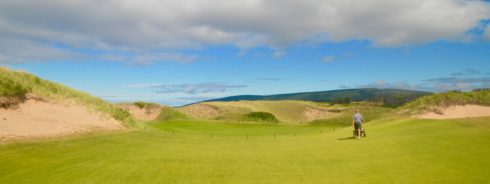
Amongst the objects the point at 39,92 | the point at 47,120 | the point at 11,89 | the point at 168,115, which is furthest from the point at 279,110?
the point at 11,89

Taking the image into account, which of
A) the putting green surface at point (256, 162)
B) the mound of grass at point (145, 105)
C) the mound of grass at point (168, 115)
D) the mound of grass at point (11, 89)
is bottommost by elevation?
the putting green surface at point (256, 162)

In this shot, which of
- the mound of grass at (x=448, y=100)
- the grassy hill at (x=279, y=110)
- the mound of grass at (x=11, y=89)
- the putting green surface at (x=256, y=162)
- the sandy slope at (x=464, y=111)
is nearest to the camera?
the putting green surface at (x=256, y=162)

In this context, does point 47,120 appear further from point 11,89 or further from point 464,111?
point 464,111

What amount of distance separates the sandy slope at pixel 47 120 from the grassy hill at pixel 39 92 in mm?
709

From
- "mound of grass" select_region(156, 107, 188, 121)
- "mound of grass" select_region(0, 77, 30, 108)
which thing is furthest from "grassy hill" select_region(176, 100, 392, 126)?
"mound of grass" select_region(0, 77, 30, 108)

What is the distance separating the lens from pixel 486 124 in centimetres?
2653

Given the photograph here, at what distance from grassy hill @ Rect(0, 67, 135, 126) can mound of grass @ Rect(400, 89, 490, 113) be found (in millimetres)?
28937

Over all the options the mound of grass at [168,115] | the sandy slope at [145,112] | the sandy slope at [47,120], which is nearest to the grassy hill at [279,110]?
the mound of grass at [168,115]

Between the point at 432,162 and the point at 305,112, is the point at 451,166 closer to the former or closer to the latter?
the point at 432,162

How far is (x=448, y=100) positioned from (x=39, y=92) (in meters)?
38.5

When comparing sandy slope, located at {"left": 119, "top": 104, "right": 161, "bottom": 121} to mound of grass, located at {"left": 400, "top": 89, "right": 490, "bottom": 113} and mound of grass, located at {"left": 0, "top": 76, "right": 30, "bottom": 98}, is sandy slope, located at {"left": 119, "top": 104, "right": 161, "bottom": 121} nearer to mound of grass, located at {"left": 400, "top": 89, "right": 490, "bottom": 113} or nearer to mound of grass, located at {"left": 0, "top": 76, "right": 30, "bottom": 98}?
mound of grass, located at {"left": 0, "top": 76, "right": 30, "bottom": 98}

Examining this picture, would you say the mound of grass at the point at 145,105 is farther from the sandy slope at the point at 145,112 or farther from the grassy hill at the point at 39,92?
the grassy hill at the point at 39,92

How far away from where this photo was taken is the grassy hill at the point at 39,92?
25.8 m

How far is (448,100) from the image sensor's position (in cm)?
4241
